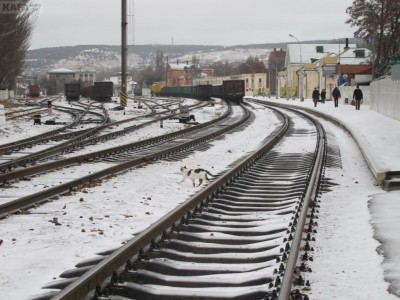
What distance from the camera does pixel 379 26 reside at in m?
62.1

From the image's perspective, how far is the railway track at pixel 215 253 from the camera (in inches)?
224

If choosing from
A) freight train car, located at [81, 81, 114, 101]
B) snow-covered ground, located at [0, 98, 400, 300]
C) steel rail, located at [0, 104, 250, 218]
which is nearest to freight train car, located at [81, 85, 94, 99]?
freight train car, located at [81, 81, 114, 101]

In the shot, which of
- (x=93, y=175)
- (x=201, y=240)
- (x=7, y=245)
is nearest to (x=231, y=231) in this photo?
(x=201, y=240)

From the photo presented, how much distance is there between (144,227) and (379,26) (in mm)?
57485

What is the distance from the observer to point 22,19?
5722cm

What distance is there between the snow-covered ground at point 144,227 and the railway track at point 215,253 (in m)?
0.26

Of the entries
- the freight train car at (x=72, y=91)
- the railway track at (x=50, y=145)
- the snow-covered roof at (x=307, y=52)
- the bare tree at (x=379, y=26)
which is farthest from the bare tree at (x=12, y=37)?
the snow-covered roof at (x=307, y=52)

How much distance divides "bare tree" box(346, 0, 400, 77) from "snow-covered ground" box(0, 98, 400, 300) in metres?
50.1

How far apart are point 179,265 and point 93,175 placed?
21.3 feet

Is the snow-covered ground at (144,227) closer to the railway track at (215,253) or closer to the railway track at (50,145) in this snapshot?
the railway track at (215,253)

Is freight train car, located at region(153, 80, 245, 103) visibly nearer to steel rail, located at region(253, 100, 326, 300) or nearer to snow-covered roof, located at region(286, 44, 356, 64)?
snow-covered roof, located at region(286, 44, 356, 64)

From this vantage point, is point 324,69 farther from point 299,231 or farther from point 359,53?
point 299,231

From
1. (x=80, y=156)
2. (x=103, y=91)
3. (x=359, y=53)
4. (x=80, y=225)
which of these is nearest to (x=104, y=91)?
(x=103, y=91)

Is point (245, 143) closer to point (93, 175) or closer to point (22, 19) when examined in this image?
point (93, 175)
